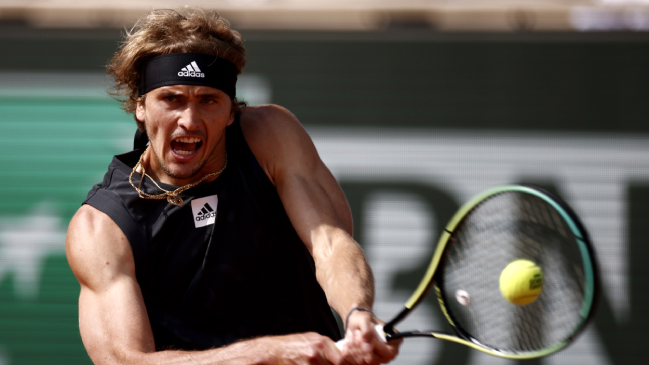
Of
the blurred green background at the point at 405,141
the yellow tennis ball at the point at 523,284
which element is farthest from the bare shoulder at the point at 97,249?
the blurred green background at the point at 405,141

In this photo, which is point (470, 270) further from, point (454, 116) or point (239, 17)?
point (239, 17)

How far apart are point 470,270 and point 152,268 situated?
1.27 meters

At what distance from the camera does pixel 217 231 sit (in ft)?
8.46

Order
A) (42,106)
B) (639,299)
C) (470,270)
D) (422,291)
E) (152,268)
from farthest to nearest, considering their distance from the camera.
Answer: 1. (42,106)
2. (639,299)
3. (152,268)
4. (470,270)
5. (422,291)

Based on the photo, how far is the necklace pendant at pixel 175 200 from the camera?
262cm

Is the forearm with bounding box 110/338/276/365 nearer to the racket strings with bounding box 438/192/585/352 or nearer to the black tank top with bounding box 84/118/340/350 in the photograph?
the black tank top with bounding box 84/118/340/350

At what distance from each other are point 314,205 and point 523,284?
90 centimetres

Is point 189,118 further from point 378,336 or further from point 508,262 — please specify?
point 508,262

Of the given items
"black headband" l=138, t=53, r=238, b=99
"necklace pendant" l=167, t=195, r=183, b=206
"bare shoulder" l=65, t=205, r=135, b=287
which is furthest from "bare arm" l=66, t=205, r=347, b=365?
"black headband" l=138, t=53, r=238, b=99

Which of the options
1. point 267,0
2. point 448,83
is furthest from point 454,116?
point 267,0

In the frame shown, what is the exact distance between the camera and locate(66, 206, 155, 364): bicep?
2357 millimetres

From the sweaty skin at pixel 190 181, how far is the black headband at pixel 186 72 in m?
0.03

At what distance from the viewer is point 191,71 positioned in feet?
8.44

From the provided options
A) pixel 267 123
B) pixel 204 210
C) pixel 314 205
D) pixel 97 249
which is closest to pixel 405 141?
pixel 267 123
